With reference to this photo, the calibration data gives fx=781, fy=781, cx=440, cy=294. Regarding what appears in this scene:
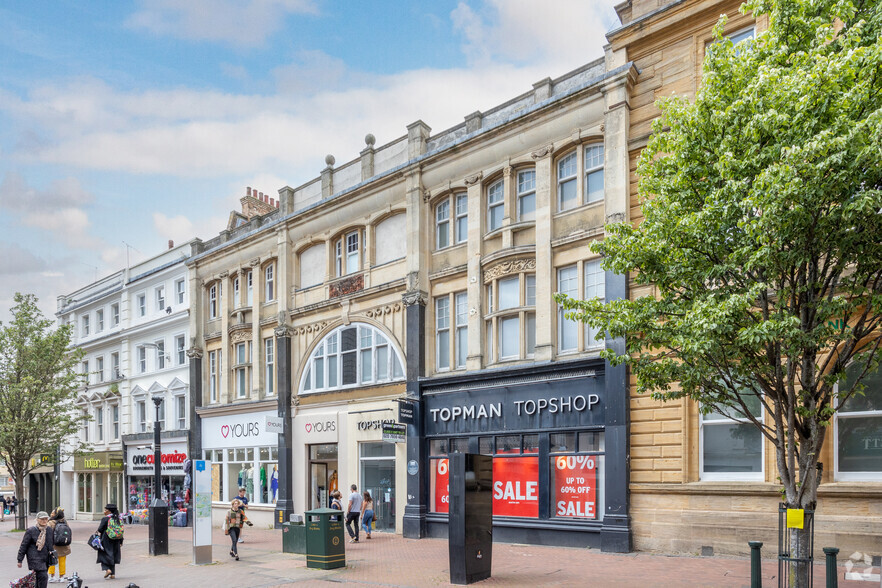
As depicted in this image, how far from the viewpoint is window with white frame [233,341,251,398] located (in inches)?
1262

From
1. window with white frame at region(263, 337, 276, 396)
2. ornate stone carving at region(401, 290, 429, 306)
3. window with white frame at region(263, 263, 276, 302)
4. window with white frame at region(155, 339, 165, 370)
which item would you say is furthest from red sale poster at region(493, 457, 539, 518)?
window with white frame at region(155, 339, 165, 370)

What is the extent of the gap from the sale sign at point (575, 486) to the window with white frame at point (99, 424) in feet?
101

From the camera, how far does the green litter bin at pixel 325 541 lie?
16766mm

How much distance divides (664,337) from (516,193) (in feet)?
36.5

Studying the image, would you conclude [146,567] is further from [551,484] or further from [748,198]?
[748,198]

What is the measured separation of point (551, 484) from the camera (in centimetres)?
2023

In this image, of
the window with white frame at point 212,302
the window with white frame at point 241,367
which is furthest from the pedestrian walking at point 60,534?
the window with white frame at point 212,302

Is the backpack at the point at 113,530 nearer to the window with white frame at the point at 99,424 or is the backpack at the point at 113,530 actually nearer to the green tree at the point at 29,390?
the green tree at the point at 29,390

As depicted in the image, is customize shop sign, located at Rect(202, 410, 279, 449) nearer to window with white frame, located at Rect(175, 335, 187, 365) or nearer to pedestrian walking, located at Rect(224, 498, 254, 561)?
window with white frame, located at Rect(175, 335, 187, 365)

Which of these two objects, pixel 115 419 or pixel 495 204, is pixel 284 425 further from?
pixel 115 419

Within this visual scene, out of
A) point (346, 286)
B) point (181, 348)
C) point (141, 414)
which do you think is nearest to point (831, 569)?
point (346, 286)

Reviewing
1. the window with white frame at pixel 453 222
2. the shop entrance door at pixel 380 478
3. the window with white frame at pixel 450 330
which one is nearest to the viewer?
the window with white frame at pixel 450 330

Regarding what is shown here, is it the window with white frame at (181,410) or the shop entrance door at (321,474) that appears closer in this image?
the shop entrance door at (321,474)

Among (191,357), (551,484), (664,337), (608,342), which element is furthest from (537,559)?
(191,357)
